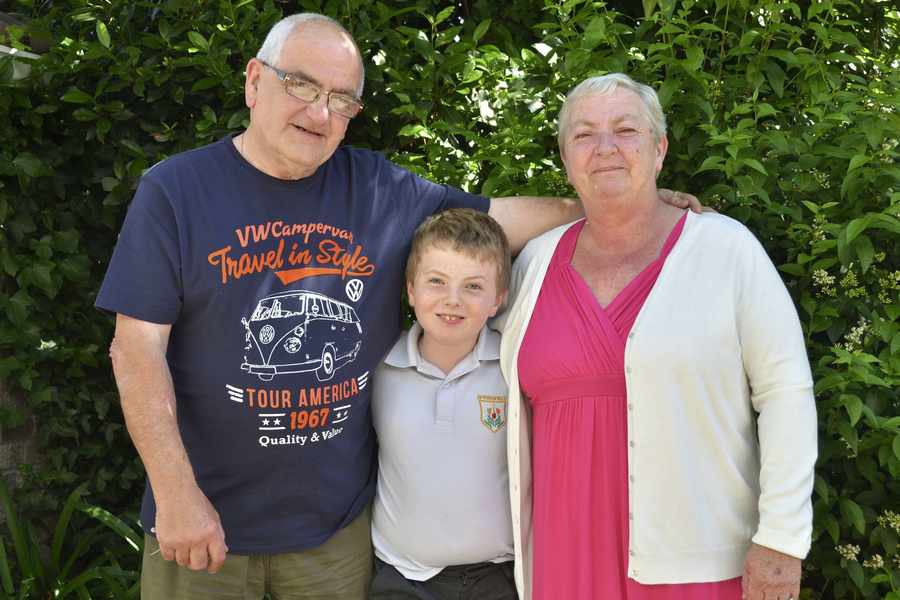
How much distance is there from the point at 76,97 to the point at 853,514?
3.23 meters

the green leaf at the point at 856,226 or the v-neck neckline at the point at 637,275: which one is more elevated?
the green leaf at the point at 856,226

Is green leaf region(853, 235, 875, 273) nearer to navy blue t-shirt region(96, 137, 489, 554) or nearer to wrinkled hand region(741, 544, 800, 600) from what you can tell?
wrinkled hand region(741, 544, 800, 600)

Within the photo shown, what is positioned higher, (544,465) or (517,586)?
(544,465)

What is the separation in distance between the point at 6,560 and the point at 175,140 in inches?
72.9

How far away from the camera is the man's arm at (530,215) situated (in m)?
2.88

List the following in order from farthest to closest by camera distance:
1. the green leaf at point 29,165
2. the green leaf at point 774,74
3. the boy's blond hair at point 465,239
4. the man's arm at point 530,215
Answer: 1. the green leaf at point 29,165
2. the green leaf at point 774,74
3. the man's arm at point 530,215
4. the boy's blond hair at point 465,239

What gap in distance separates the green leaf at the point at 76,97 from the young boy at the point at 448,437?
1.81 meters

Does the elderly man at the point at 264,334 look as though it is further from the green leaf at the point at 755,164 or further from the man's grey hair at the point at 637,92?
the green leaf at the point at 755,164

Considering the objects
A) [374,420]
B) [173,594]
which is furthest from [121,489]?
[374,420]

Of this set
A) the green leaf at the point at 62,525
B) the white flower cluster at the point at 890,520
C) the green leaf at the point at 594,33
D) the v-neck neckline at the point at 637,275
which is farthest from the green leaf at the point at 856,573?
the green leaf at the point at 62,525

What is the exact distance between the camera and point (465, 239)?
2598 millimetres

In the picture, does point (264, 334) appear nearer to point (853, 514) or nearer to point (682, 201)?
point (682, 201)

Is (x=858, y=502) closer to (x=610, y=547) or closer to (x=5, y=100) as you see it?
(x=610, y=547)

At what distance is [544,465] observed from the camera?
2486 millimetres
